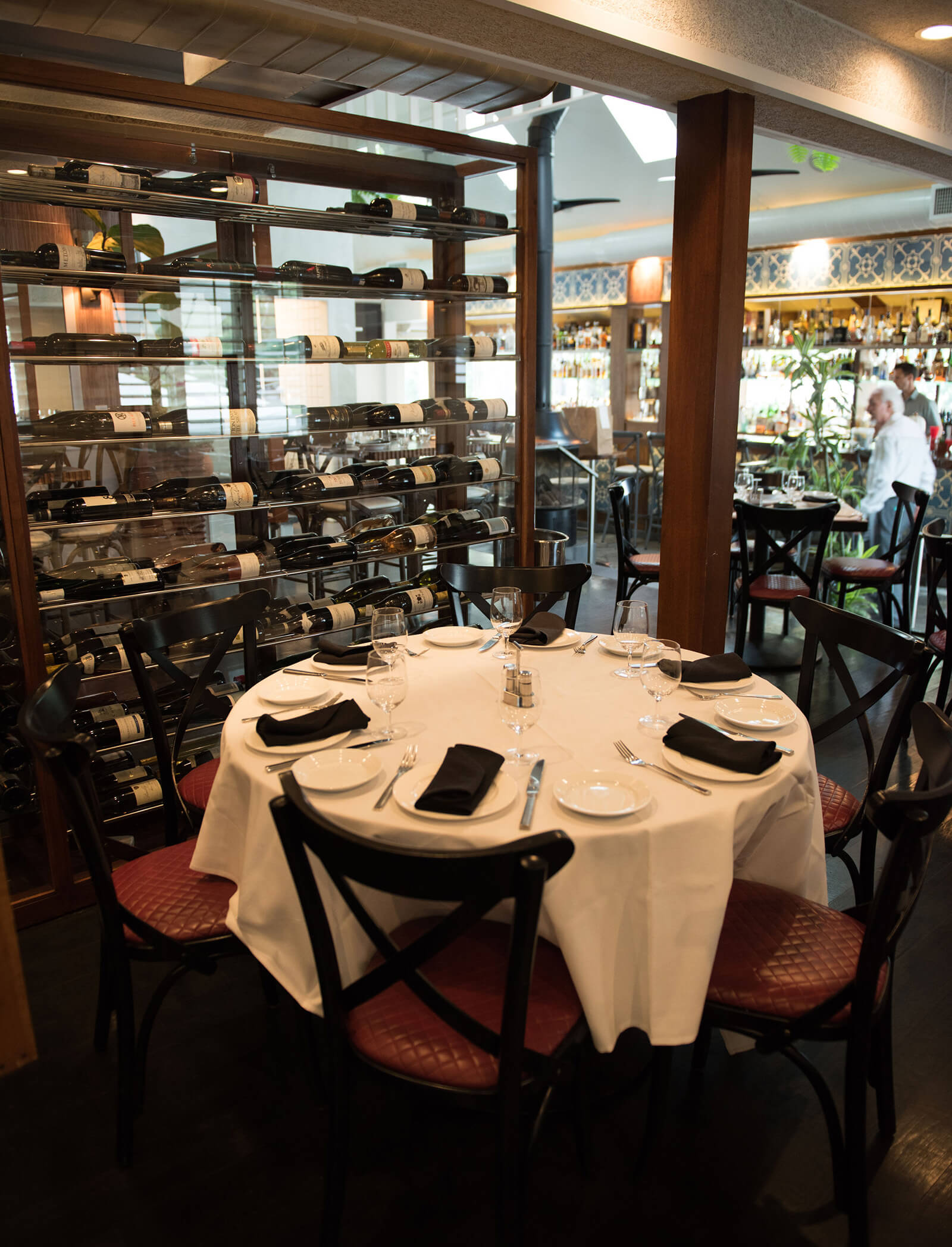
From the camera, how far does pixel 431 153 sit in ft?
12.1

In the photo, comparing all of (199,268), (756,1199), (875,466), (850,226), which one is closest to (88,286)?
(199,268)

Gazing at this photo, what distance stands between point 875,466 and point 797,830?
19.2 ft

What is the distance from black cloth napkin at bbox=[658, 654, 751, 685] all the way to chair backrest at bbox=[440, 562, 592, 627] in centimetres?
88

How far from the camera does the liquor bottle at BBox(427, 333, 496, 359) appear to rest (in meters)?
3.89

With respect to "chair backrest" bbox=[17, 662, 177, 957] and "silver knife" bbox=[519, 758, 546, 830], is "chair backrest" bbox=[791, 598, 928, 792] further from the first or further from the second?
"chair backrest" bbox=[17, 662, 177, 957]

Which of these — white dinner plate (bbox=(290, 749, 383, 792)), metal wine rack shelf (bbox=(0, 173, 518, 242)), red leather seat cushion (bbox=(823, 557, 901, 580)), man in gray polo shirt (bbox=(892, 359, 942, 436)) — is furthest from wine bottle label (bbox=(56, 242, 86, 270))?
man in gray polo shirt (bbox=(892, 359, 942, 436))

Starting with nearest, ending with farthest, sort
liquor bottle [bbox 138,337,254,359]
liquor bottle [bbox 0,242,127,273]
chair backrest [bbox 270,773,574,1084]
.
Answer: chair backrest [bbox 270,773,574,1084], liquor bottle [bbox 0,242,127,273], liquor bottle [bbox 138,337,254,359]

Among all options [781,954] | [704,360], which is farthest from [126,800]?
[704,360]

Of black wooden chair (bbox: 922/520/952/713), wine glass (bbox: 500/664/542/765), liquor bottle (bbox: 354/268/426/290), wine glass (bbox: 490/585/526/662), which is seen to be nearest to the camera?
wine glass (bbox: 500/664/542/765)

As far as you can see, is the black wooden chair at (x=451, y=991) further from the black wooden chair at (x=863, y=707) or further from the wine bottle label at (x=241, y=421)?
the wine bottle label at (x=241, y=421)

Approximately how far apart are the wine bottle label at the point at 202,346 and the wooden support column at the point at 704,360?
1713 millimetres

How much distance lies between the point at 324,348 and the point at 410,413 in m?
0.47

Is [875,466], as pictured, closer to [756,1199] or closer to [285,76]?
[285,76]

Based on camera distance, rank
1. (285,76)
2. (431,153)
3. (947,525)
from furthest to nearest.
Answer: (947,525) → (285,76) → (431,153)
